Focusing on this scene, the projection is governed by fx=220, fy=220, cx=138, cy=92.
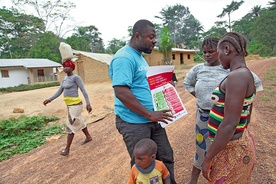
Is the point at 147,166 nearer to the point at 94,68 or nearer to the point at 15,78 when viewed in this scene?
the point at 94,68

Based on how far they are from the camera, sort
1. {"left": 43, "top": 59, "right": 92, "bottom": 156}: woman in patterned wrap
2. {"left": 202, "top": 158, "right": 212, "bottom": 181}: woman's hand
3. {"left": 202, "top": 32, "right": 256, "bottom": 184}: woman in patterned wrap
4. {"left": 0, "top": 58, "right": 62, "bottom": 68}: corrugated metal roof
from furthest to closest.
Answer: {"left": 0, "top": 58, "right": 62, "bottom": 68}: corrugated metal roof < {"left": 43, "top": 59, "right": 92, "bottom": 156}: woman in patterned wrap < {"left": 202, "top": 158, "right": 212, "bottom": 181}: woman's hand < {"left": 202, "top": 32, "right": 256, "bottom": 184}: woman in patterned wrap

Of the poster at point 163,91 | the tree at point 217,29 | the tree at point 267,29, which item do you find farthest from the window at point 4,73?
the tree at point 217,29

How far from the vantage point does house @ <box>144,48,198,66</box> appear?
85.0ft

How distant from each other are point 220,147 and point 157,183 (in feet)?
2.32

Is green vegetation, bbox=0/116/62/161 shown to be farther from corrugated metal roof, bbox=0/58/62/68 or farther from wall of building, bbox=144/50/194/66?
corrugated metal roof, bbox=0/58/62/68

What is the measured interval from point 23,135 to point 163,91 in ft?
18.5

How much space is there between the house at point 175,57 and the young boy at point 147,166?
78.4 feet

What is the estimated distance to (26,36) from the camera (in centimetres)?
3369

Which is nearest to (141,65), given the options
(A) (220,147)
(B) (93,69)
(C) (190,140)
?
(A) (220,147)

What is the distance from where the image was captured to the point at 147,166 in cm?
173

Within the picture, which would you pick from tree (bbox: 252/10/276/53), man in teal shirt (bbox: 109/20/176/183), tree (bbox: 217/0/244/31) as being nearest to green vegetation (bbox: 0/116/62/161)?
man in teal shirt (bbox: 109/20/176/183)

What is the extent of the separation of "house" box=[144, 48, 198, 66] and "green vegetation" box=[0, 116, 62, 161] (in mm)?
19619

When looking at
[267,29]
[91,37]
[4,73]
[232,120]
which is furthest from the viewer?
[91,37]

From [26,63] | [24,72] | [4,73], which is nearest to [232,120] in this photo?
[4,73]
